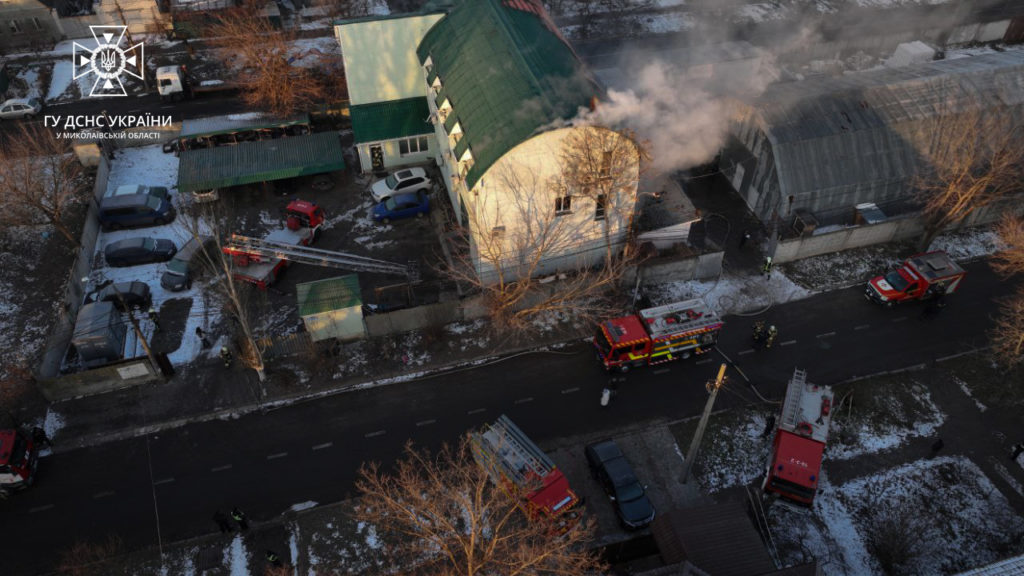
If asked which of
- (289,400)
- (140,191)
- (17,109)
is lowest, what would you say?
(289,400)

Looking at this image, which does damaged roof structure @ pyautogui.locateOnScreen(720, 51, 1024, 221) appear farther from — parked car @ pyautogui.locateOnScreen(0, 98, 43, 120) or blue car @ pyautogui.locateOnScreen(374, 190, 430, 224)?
parked car @ pyautogui.locateOnScreen(0, 98, 43, 120)

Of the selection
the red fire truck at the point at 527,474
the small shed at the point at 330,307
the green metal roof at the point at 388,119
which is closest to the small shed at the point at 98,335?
the small shed at the point at 330,307

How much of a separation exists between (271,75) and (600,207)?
25058 mm

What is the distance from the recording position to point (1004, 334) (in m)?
29.1

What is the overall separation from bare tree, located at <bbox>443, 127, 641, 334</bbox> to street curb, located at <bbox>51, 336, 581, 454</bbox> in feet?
5.43

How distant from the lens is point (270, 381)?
97.2 feet

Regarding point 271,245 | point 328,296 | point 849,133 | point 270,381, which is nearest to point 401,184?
point 271,245

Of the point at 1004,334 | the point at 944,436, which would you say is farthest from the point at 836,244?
the point at 944,436

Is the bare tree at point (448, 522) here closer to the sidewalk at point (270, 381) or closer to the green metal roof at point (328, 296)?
the sidewalk at point (270, 381)

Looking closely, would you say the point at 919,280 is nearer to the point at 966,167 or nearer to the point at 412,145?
the point at 966,167

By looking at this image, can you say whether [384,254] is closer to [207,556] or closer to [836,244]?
[207,556]

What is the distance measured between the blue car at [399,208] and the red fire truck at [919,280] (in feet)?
83.6

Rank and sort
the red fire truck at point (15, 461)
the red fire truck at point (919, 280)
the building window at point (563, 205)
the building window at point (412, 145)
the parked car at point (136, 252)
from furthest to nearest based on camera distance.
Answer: the building window at point (412, 145), the parked car at point (136, 252), the red fire truck at point (919, 280), the building window at point (563, 205), the red fire truck at point (15, 461)

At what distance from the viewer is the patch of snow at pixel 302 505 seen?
25.4m
